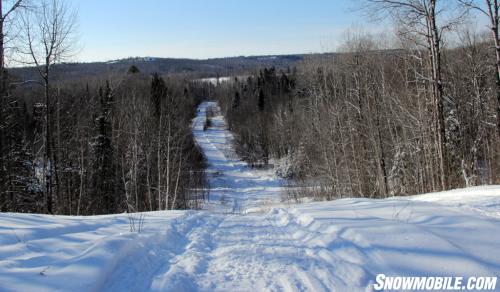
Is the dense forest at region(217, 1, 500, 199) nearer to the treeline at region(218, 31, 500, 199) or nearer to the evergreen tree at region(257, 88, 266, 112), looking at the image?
the treeline at region(218, 31, 500, 199)

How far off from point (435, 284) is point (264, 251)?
2223 millimetres

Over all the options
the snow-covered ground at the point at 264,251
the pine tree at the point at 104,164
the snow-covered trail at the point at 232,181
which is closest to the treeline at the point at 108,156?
the pine tree at the point at 104,164

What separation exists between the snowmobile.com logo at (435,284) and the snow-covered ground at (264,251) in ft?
0.37

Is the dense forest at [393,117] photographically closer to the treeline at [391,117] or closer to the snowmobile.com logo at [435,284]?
the treeline at [391,117]

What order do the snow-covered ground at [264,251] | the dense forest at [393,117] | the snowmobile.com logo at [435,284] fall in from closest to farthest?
the snowmobile.com logo at [435,284] < the snow-covered ground at [264,251] < the dense forest at [393,117]

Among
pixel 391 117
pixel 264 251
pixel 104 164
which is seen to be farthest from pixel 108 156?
pixel 264 251

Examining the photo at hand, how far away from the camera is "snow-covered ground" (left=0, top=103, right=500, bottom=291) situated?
4.16m

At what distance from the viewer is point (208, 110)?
377ft

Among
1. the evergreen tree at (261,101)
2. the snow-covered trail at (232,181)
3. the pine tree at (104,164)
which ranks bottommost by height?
the snow-covered trail at (232,181)

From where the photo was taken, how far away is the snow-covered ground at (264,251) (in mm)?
4156

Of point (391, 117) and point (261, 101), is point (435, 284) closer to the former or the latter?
point (391, 117)

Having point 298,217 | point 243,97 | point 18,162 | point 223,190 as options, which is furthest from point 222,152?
point 298,217

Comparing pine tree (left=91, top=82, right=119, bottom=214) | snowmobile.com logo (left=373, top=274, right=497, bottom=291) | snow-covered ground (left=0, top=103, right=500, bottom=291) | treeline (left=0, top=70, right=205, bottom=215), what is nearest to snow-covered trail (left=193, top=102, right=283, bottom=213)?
treeline (left=0, top=70, right=205, bottom=215)

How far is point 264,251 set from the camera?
548cm
